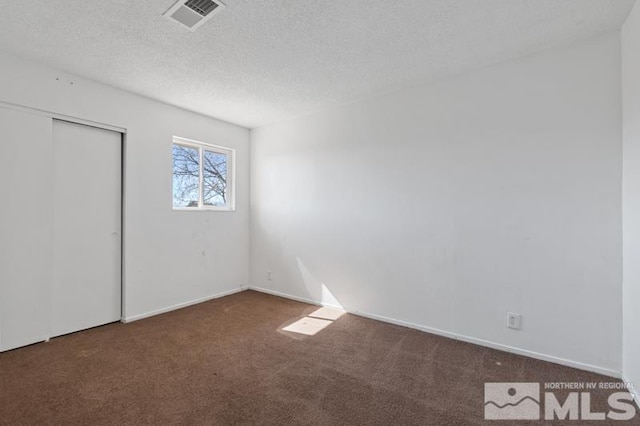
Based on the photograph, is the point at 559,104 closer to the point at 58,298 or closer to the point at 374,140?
the point at 374,140

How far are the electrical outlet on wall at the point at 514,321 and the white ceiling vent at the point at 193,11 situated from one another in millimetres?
3363

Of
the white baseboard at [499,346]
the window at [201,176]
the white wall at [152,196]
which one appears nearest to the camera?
the white baseboard at [499,346]

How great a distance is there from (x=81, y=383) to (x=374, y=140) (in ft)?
11.3

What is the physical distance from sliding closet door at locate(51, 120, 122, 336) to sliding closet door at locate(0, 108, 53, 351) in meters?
0.09

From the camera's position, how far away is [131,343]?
9.39 ft

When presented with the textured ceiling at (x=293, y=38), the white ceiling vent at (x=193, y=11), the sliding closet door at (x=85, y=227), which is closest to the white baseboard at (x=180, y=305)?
the sliding closet door at (x=85, y=227)

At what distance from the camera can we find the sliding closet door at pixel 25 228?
8.60ft

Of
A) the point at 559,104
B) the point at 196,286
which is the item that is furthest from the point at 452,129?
the point at 196,286

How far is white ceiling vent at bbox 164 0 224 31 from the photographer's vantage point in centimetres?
197

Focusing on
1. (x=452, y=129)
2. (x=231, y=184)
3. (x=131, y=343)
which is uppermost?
(x=452, y=129)

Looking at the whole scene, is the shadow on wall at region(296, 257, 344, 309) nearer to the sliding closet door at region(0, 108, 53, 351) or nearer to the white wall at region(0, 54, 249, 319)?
the white wall at region(0, 54, 249, 319)

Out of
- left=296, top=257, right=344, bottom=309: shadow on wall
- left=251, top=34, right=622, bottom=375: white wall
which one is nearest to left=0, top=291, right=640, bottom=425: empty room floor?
left=251, top=34, right=622, bottom=375: white wall

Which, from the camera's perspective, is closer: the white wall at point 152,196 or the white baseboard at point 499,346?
the white baseboard at point 499,346

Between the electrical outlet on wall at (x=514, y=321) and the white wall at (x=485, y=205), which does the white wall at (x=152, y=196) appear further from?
the electrical outlet on wall at (x=514, y=321)
